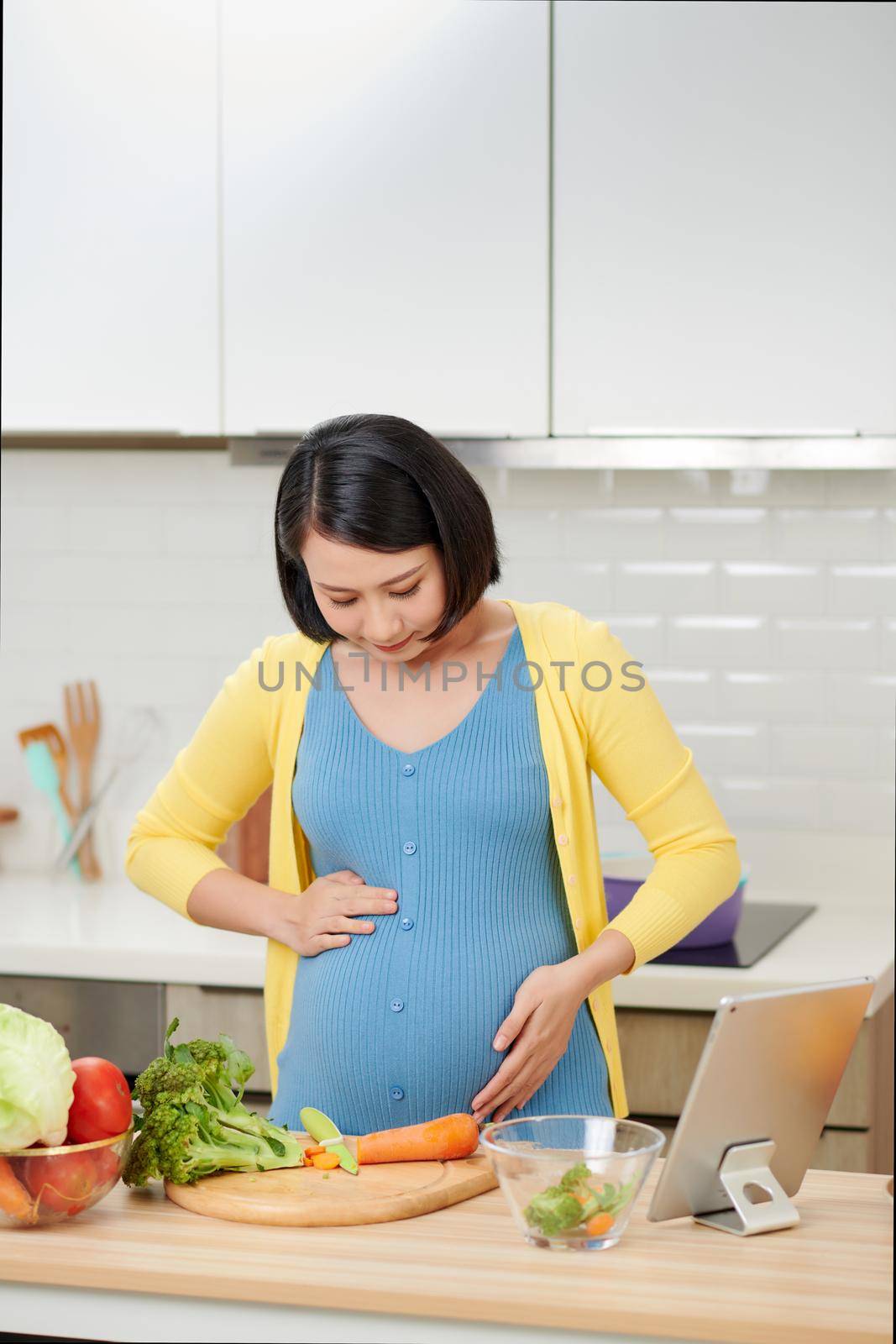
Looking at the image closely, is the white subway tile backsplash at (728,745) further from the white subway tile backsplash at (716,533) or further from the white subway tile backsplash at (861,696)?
the white subway tile backsplash at (716,533)

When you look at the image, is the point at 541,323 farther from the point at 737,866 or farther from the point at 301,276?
the point at 737,866

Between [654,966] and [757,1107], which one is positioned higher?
[757,1107]

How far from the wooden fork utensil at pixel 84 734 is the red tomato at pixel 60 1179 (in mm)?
1775

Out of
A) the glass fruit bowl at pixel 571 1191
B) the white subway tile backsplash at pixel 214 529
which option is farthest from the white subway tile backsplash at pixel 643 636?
the glass fruit bowl at pixel 571 1191

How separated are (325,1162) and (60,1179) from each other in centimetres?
25

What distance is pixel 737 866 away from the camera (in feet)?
5.37

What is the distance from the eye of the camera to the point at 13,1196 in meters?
1.23

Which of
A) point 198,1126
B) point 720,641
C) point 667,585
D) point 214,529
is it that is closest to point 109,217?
point 214,529

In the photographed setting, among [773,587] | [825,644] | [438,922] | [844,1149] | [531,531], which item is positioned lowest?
[844,1149]

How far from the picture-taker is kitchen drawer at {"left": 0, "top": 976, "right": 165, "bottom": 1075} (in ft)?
7.93

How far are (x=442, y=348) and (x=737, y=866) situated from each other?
1.19 m

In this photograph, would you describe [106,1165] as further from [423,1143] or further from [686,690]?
[686,690]

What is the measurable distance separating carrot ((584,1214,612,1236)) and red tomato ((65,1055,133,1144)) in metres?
0.40

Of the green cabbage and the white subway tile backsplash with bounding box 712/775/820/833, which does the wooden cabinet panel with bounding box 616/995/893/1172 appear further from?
the green cabbage
